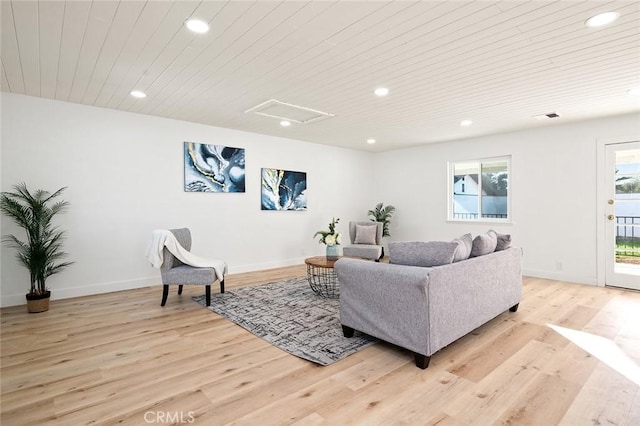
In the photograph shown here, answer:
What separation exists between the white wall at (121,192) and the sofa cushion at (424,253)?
142 inches

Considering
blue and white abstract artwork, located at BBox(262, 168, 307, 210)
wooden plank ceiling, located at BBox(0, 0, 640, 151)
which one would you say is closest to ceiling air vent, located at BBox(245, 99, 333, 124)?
wooden plank ceiling, located at BBox(0, 0, 640, 151)

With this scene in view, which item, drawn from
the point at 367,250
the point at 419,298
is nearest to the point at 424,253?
the point at 419,298

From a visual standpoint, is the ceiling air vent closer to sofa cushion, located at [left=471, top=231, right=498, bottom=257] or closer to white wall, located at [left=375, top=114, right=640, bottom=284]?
sofa cushion, located at [left=471, top=231, right=498, bottom=257]

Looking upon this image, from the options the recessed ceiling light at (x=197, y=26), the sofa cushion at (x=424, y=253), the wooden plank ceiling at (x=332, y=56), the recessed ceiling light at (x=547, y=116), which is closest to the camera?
the wooden plank ceiling at (x=332, y=56)

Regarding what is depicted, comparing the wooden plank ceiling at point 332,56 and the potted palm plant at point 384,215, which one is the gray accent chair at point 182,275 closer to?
the wooden plank ceiling at point 332,56

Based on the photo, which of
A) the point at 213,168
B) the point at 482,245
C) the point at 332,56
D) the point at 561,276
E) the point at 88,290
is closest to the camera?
the point at 332,56

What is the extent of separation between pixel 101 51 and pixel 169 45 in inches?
25.4

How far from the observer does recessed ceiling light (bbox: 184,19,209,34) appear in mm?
2240

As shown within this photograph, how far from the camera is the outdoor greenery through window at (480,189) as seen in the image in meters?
5.89

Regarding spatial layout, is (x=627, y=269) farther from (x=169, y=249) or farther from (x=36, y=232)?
(x=36, y=232)

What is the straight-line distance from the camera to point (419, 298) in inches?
89.5

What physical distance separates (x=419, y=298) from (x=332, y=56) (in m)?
2.10

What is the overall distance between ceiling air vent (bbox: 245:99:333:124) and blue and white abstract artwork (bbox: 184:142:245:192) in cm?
122

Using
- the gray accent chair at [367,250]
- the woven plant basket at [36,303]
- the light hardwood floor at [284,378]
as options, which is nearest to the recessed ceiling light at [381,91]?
the light hardwood floor at [284,378]
